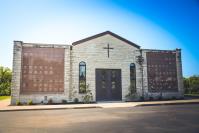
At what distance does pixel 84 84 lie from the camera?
18.7 m

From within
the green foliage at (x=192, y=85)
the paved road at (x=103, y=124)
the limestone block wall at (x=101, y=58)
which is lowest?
the paved road at (x=103, y=124)

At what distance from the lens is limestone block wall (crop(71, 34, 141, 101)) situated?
18.9 metres

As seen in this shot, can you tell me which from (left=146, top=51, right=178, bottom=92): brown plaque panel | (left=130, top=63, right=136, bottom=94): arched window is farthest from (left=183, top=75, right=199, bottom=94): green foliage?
(left=130, top=63, right=136, bottom=94): arched window

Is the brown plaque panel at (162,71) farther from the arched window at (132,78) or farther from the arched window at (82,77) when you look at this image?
the arched window at (82,77)

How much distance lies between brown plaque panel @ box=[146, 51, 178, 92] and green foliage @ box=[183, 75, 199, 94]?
11.9m

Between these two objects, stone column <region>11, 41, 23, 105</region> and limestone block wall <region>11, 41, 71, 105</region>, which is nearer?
stone column <region>11, 41, 23, 105</region>

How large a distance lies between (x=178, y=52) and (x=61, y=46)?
46.1ft

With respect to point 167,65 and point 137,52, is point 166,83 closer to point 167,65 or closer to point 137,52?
point 167,65

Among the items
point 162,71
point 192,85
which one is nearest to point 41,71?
point 162,71

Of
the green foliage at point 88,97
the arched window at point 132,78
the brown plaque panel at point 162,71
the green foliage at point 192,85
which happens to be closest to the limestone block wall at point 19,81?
the green foliage at point 88,97

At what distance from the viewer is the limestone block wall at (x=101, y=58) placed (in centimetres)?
1886

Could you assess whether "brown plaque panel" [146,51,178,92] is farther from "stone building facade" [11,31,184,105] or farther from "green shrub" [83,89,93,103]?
"green shrub" [83,89,93,103]

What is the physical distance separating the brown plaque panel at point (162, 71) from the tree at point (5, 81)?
28.9 meters

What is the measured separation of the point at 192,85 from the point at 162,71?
13513mm
